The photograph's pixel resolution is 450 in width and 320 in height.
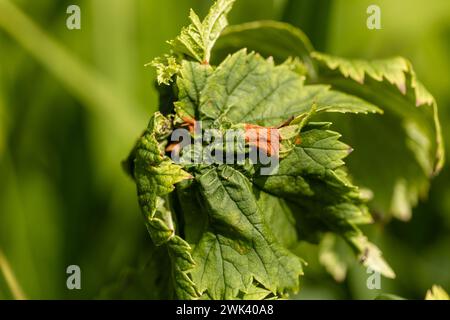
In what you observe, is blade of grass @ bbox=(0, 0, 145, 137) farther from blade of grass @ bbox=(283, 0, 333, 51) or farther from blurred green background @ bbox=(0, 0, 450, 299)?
blade of grass @ bbox=(283, 0, 333, 51)

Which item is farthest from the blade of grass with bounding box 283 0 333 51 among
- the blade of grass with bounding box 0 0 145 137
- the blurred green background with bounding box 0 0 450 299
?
the blade of grass with bounding box 0 0 145 137

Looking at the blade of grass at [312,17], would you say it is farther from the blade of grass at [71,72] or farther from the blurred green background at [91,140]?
the blade of grass at [71,72]

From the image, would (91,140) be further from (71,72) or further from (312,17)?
(312,17)

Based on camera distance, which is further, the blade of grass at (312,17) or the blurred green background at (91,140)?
the blurred green background at (91,140)

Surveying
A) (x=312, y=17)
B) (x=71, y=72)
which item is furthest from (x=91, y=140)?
(x=312, y=17)

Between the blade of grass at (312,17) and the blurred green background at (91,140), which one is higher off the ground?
the blade of grass at (312,17)

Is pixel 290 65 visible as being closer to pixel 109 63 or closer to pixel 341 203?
pixel 341 203

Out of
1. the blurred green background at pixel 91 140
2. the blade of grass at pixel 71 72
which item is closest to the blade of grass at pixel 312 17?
the blurred green background at pixel 91 140

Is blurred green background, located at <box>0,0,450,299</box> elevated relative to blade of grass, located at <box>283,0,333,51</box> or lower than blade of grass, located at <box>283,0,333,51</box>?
lower
